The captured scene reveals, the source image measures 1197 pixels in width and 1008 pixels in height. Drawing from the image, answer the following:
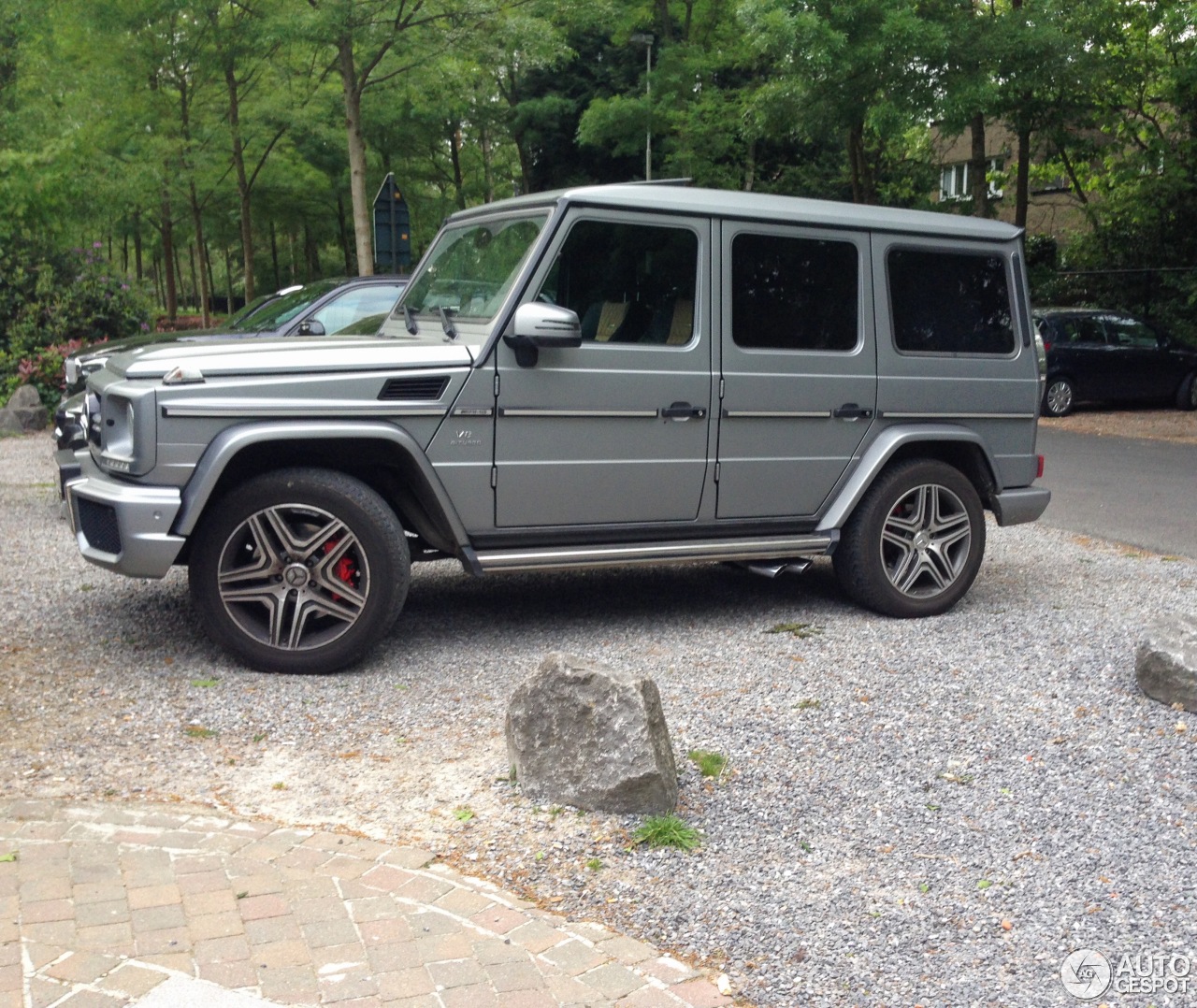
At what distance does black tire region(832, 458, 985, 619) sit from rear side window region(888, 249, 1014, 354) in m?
0.68

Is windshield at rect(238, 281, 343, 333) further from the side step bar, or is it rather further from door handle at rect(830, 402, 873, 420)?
door handle at rect(830, 402, 873, 420)

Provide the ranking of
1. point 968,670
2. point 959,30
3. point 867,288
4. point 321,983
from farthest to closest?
point 959,30 → point 867,288 → point 968,670 → point 321,983

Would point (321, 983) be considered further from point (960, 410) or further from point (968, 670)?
point (960, 410)

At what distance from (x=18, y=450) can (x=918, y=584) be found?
10.8m

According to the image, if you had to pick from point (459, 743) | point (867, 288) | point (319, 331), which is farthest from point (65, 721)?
point (319, 331)

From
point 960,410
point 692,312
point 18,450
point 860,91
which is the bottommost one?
point 18,450

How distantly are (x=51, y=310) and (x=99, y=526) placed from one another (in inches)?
543

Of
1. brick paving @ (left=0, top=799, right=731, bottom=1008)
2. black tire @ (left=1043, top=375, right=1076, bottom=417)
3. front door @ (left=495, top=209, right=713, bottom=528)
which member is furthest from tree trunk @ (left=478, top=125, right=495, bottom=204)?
brick paving @ (left=0, top=799, right=731, bottom=1008)

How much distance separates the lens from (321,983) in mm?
3131

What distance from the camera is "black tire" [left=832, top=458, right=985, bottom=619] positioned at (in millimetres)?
6621

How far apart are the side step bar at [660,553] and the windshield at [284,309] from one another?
18.0 ft

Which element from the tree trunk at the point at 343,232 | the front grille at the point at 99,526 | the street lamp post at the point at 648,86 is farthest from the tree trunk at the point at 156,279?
the front grille at the point at 99,526

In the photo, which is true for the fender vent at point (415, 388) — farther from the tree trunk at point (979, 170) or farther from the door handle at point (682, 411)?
the tree trunk at point (979, 170)

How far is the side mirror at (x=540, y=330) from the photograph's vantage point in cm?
540
